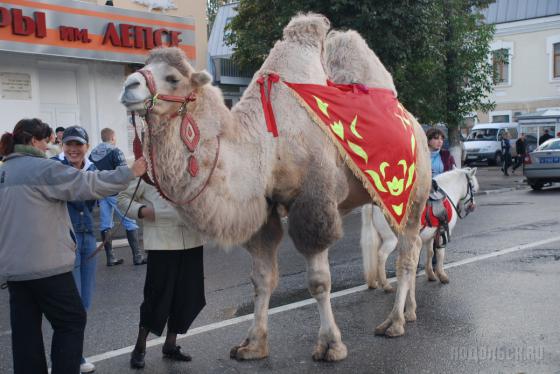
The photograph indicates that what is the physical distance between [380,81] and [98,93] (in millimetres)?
12421

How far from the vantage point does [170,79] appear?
3.97 metres

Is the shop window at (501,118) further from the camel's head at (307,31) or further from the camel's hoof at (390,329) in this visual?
the camel's head at (307,31)

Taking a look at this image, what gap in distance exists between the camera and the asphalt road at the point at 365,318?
4910 millimetres

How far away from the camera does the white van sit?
101 feet

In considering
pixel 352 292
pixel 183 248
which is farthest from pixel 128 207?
pixel 352 292

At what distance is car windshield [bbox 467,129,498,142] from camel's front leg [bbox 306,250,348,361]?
2860 cm

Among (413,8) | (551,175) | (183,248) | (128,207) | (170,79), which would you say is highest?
(413,8)

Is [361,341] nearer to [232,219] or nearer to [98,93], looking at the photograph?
[232,219]

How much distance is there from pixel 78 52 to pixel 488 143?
22.0 meters

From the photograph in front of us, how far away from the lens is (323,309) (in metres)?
4.88

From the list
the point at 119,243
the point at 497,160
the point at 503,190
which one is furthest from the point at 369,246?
the point at 497,160

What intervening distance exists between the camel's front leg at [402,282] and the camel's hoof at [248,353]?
3.76 feet

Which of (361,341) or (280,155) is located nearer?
(280,155)

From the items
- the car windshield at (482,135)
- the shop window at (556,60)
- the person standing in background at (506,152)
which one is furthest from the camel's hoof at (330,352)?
the shop window at (556,60)
